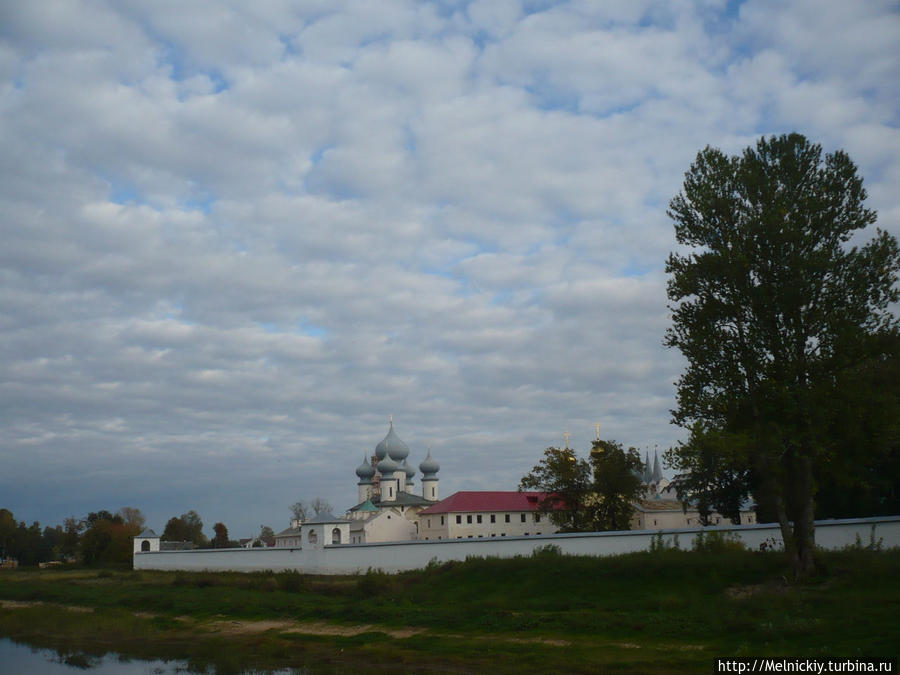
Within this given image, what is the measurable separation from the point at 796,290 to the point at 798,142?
458cm

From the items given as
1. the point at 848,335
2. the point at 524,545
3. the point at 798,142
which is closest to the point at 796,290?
the point at 848,335

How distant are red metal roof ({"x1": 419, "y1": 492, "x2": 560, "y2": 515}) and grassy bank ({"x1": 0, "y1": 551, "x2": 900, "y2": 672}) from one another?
28.1m

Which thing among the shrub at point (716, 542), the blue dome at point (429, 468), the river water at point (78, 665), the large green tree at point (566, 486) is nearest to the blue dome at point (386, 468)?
the blue dome at point (429, 468)

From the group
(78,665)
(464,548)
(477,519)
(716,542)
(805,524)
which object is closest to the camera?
(805,524)

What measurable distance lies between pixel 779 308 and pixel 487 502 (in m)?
45.1

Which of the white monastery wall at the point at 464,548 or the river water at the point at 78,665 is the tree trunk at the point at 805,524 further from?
the river water at the point at 78,665

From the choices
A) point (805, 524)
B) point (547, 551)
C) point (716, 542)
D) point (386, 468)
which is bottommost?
point (547, 551)

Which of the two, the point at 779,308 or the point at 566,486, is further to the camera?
the point at 566,486

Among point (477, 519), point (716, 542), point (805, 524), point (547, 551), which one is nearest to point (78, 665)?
point (547, 551)

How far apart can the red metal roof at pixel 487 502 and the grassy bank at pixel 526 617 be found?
2811 cm

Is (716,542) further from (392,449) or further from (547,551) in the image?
(392,449)

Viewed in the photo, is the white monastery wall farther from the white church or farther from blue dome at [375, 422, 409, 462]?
blue dome at [375, 422, 409, 462]

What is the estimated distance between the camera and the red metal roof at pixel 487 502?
6425 centimetres

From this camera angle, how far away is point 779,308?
22625 millimetres
